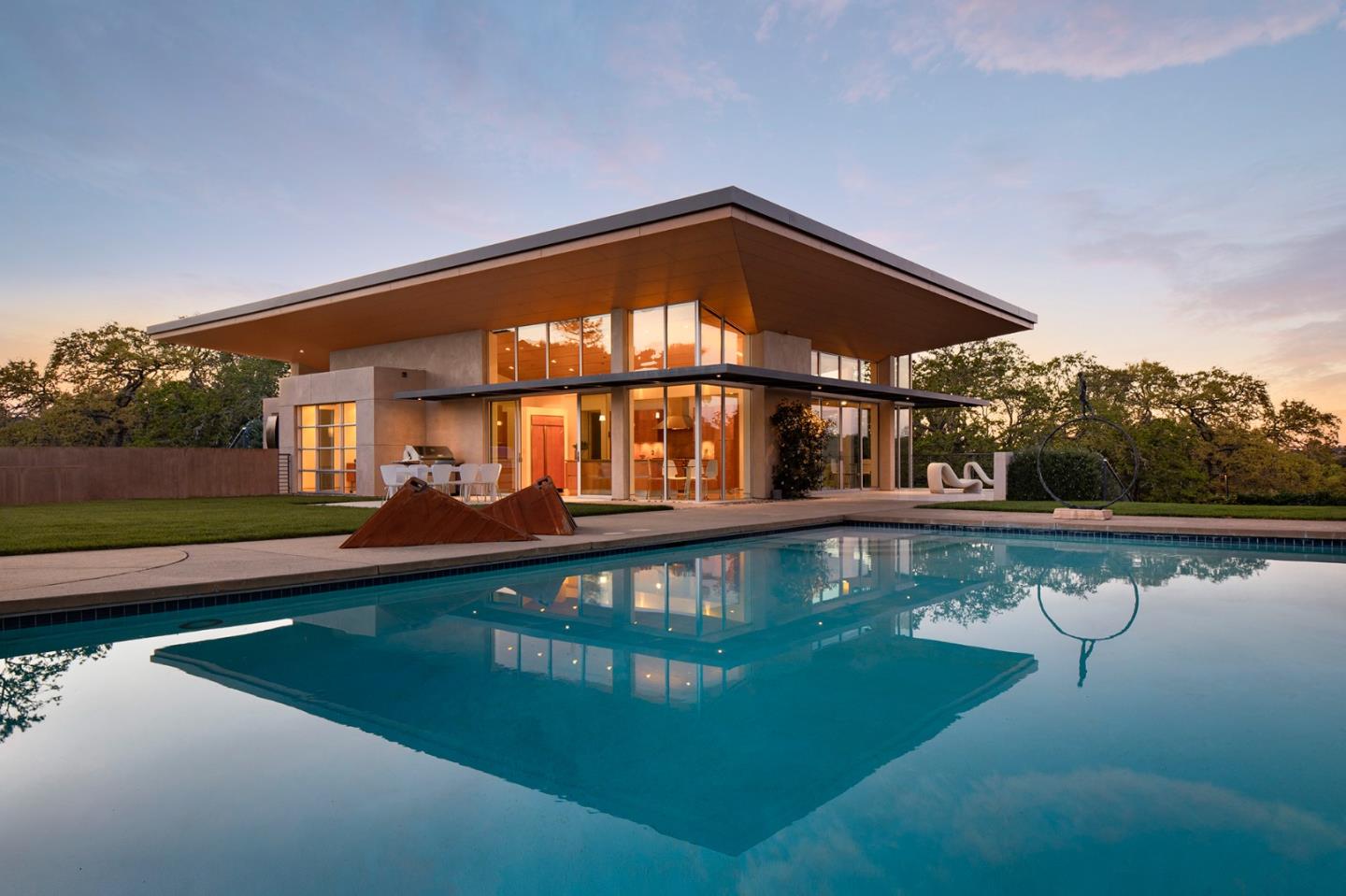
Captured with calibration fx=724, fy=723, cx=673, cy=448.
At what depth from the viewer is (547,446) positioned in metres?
18.7

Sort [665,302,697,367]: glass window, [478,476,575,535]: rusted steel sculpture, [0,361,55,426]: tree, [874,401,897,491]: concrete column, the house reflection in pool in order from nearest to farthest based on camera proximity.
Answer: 1. the house reflection in pool
2. [478,476,575,535]: rusted steel sculpture
3. [665,302,697,367]: glass window
4. [874,401,897,491]: concrete column
5. [0,361,55,426]: tree

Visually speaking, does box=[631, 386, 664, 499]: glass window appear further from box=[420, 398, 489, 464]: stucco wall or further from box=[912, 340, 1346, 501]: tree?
box=[912, 340, 1346, 501]: tree

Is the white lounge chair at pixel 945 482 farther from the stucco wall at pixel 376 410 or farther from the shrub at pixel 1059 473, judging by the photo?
the stucco wall at pixel 376 410

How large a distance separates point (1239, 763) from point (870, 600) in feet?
11.6

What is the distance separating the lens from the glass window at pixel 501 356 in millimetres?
18547

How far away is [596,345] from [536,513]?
8.47 meters

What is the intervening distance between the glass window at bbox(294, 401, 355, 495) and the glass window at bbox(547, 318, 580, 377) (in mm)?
6084

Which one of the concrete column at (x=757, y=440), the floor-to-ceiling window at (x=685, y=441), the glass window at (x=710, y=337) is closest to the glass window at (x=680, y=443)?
the floor-to-ceiling window at (x=685, y=441)

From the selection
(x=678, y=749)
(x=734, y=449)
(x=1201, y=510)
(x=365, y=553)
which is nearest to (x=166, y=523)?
(x=365, y=553)

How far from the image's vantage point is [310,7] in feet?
44.2

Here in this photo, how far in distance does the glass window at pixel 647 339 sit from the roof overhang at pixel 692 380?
24.4 inches

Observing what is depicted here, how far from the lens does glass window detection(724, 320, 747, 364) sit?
16750 mm

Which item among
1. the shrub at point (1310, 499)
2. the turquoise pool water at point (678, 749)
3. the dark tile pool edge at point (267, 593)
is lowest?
the turquoise pool water at point (678, 749)

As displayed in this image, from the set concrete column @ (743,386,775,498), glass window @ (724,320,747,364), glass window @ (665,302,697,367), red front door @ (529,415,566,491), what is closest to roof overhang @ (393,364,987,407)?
concrete column @ (743,386,775,498)
